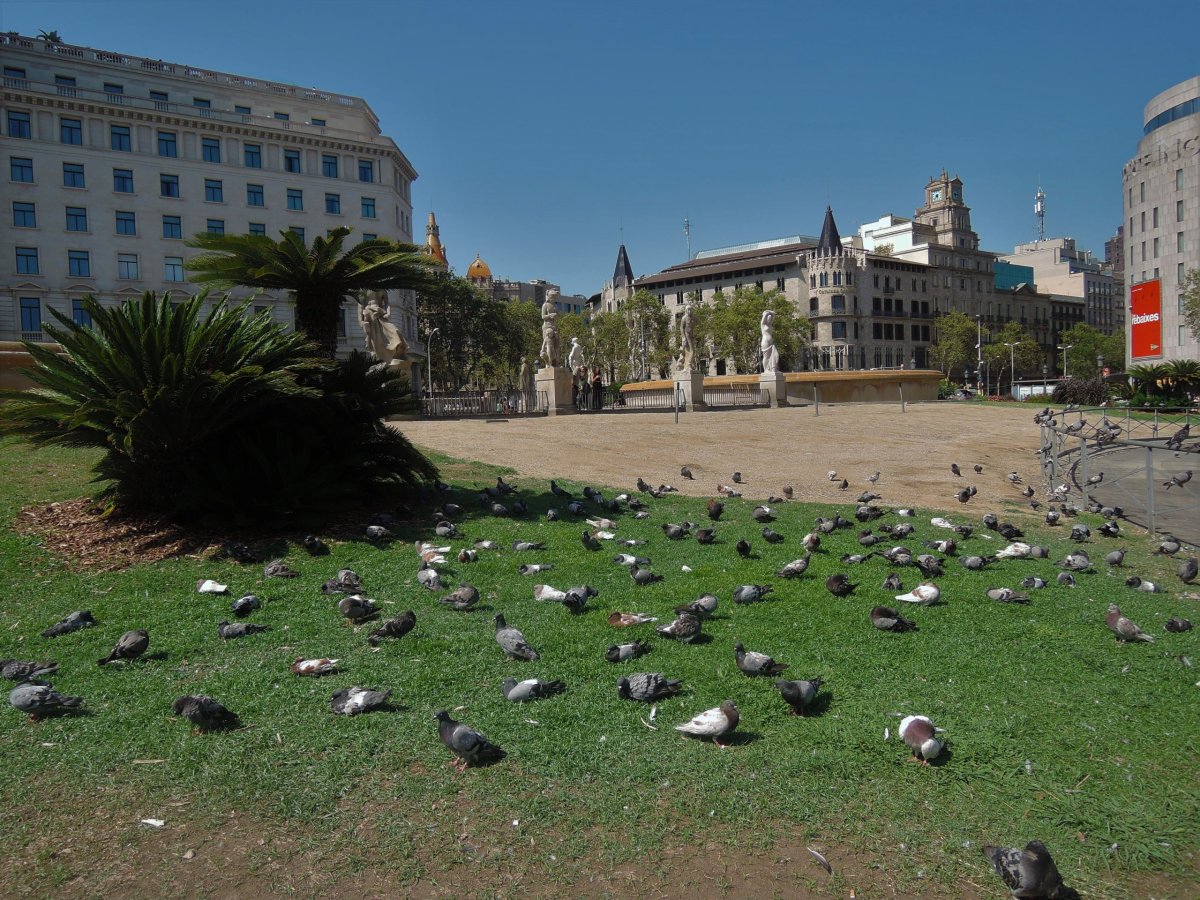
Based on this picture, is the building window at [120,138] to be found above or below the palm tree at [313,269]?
above

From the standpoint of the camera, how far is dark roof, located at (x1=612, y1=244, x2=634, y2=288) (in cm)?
13638

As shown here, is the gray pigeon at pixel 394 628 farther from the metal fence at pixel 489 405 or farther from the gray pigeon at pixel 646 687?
the metal fence at pixel 489 405

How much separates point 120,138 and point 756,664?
62777 millimetres

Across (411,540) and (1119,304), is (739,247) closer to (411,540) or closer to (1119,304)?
(1119,304)

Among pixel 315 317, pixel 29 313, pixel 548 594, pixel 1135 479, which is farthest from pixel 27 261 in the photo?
pixel 1135 479

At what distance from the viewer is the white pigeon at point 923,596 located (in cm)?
659

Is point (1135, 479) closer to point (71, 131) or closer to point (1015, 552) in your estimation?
point (1015, 552)

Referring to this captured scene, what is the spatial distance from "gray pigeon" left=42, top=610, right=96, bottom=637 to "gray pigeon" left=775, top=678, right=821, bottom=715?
5.19m

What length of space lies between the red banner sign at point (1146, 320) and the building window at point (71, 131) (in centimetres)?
8243

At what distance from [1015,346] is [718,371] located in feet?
125

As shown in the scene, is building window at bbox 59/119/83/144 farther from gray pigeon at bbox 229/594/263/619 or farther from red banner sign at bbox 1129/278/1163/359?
red banner sign at bbox 1129/278/1163/359

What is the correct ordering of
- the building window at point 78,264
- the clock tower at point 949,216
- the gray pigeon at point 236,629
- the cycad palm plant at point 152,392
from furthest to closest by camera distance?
the clock tower at point 949,216 < the building window at point 78,264 < the cycad palm plant at point 152,392 < the gray pigeon at point 236,629

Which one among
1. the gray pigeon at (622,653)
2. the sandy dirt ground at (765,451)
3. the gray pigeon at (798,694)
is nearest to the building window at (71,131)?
the sandy dirt ground at (765,451)

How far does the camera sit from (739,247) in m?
134
